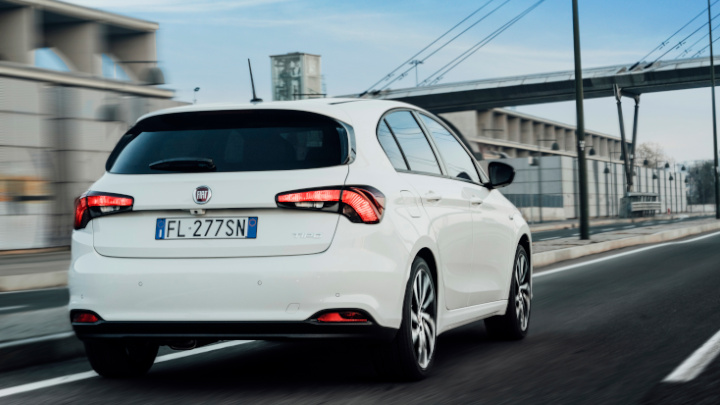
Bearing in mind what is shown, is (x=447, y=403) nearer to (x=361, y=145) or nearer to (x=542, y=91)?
(x=361, y=145)

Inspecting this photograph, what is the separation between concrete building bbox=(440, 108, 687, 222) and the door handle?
153ft

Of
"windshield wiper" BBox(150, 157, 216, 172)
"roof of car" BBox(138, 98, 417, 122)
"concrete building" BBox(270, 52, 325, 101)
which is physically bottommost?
"windshield wiper" BBox(150, 157, 216, 172)

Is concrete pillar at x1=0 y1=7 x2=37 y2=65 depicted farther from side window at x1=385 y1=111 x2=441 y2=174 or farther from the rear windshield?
the rear windshield

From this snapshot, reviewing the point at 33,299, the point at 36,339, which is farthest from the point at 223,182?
the point at 33,299

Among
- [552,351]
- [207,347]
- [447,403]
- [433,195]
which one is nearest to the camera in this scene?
[447,403]

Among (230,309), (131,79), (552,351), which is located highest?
(131,79)

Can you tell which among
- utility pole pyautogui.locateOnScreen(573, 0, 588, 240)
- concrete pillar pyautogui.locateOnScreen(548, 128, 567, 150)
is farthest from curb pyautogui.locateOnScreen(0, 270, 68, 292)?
Result: concrete pillar pyautogui.locateOnScreen(548, 128, 567, 150)

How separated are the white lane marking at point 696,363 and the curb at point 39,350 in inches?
154

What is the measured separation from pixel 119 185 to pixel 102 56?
108 feet

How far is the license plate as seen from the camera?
532 centimetres

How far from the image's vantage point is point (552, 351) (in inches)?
285

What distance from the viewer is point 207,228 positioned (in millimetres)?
5359

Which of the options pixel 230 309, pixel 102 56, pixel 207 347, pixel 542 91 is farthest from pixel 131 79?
pixel 542 91

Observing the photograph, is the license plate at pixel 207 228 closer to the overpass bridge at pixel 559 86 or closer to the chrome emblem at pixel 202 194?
the chrome emblem at pixel 202 194
